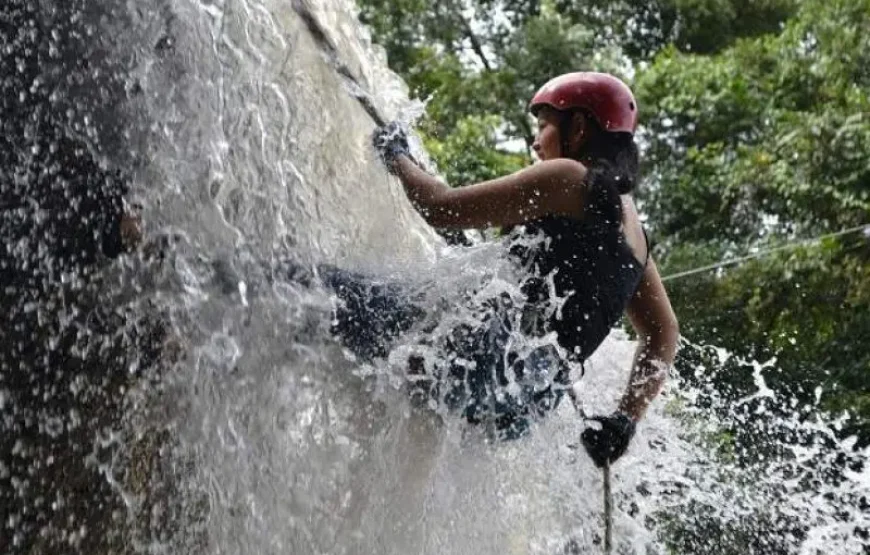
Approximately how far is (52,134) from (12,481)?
0.71 metres

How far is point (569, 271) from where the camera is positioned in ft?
8.98

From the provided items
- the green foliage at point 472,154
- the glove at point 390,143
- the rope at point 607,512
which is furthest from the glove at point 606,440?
the green foliage at point 472,154

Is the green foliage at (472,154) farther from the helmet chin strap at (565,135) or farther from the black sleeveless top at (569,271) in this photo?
the black sleeveless top at (569,271)

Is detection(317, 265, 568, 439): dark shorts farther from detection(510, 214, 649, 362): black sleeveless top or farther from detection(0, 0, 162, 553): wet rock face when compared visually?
detection(0, 0, 162, 553): wet rock face

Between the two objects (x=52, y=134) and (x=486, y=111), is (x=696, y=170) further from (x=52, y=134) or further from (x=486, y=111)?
(x=52, y=134)

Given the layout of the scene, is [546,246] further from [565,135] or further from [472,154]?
[472,154]

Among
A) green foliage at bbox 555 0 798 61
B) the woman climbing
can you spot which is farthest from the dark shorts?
green foliage at bbox 555 0 798 61

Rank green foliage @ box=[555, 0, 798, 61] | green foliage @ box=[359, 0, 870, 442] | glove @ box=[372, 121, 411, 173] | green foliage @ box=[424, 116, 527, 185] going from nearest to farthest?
glove @ box=[372, 121, 411, 173] < green foliage @ box=[359, 0, 870, 442] < green foliage @ box=[424, 116, 527, 185] < green foliage @ box=[555, 0, 798, 61]

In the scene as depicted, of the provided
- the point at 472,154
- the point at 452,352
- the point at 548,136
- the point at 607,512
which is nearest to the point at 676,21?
the point at 472,154

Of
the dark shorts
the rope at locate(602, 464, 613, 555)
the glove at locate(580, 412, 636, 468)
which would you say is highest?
the dark shorts

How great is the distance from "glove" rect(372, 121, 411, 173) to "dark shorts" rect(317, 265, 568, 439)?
0.31 metres

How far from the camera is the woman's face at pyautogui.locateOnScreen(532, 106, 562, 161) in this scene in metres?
2.99

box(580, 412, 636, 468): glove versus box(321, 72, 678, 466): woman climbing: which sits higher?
box(321, 72, 678, 466): woman climbing

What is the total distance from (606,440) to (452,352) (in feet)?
2.10
